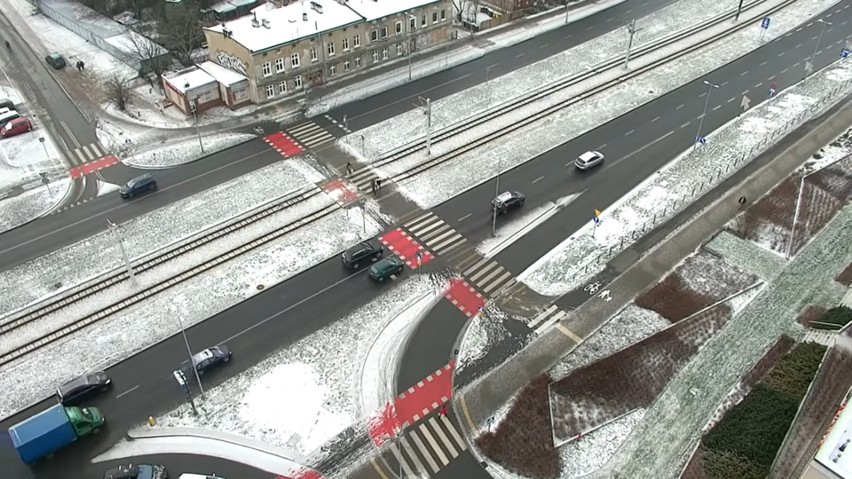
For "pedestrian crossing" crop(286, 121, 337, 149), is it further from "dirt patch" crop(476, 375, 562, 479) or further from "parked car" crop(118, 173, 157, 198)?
"dirt patch" crop(476, 375, 562, 479)

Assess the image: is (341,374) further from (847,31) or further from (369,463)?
(847,31)

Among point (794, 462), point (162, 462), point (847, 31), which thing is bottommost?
point (162, 462)

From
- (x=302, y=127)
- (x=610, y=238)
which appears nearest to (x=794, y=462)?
(x=610, y=238)

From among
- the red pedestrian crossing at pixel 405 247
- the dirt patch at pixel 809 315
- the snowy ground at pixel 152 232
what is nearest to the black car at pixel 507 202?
the red pedestrian crossing at pixel 405 247

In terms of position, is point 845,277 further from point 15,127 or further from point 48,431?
point 15,127

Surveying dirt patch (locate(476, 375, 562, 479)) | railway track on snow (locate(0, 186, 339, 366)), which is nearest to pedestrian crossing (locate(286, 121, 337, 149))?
railway track on snow (locate(0, 186, 339, 366))

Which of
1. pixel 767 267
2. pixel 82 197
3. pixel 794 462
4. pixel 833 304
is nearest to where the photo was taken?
pixel 794 462

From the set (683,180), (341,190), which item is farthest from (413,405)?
(683,180)
